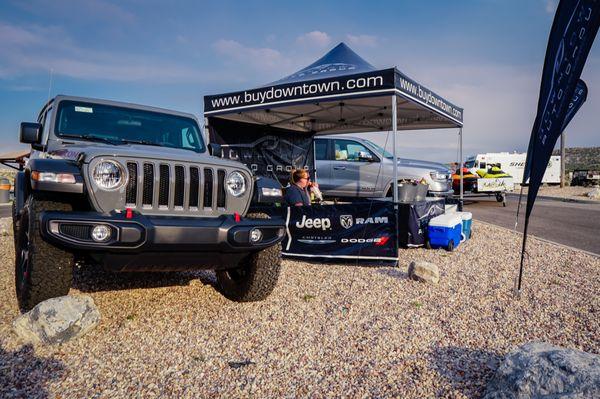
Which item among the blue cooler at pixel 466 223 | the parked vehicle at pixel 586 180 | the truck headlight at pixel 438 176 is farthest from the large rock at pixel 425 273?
the parked vehicle at pixel 586 180

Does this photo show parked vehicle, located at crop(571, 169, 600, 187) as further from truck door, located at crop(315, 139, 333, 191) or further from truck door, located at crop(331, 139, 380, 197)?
truck door, located at crop(315, 139, 333, 191)

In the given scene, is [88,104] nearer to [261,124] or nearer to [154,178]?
[154,178]

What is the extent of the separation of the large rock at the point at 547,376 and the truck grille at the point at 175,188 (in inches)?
88.9

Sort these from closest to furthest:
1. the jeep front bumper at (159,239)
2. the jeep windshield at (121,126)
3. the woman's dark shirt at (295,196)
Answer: the jeep front bumper at (159,239) < the jeep windshield at (121,126) < the woman's dark shirt at (295,196)

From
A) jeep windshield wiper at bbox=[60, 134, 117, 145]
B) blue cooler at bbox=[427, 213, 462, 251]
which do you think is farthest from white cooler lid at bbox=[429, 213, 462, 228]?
jeep windshield wiper at bbox=[60, 134, 117, 145]

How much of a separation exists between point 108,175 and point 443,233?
5445mm

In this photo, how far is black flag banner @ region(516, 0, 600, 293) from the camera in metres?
3.14

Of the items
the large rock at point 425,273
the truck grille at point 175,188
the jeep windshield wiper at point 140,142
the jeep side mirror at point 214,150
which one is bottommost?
the large rock at point 425,273

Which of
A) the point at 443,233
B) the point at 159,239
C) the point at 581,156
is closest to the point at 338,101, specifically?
the point at 443,233

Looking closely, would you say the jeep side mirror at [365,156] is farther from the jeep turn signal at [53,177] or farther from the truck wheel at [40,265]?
the jeep turn signal at [53,177]

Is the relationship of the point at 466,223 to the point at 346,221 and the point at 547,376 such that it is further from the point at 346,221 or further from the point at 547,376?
the point at 547,376

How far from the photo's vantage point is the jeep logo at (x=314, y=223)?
6012mm

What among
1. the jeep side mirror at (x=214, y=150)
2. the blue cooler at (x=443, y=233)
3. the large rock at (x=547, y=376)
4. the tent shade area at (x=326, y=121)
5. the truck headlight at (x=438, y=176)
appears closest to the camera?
the large rock at (x=547, y=376)

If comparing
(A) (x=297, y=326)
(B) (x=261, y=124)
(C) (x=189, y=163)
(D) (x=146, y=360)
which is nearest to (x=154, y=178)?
(C) (x=189, y=163)
